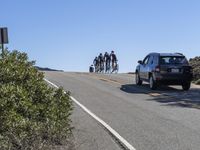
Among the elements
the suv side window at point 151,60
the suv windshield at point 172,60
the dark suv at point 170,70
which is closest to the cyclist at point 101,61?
the suv side window at point 151,60

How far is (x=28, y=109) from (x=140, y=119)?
17.6 feet

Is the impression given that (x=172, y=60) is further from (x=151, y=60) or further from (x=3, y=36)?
(x=3, y=36)

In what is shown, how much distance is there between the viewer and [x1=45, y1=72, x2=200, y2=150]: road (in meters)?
11.6

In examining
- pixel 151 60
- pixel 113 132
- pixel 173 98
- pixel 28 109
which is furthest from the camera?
pixel 151 60

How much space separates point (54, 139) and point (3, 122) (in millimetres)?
1266

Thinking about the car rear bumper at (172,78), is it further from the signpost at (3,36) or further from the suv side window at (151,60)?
the signpost at (3,36)

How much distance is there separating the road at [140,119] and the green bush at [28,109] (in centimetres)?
68

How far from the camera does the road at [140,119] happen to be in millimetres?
11566

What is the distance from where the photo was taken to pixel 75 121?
15.1m

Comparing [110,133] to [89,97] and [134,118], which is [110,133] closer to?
[134,118]

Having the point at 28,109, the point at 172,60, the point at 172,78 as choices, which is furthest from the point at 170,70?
the point at 28,109

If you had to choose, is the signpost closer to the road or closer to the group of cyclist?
the road

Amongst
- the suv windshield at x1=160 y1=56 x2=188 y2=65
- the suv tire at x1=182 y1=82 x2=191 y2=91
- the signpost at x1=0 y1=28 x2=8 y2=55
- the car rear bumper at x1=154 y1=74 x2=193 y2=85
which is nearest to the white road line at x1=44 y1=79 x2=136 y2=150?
the signpost at x1=0 y1=28 x2=8 y2=55

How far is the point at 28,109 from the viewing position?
10.7m
